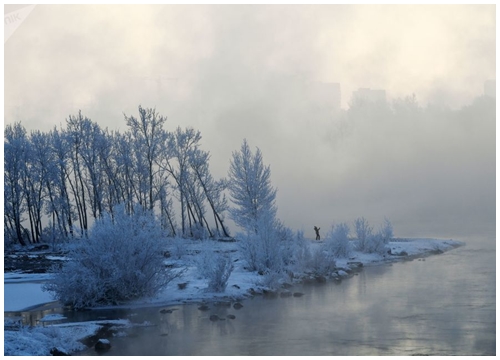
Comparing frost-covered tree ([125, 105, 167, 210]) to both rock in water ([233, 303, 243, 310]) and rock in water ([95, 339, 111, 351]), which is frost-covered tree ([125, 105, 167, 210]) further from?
rock in water ([95, 339, 111, 351])

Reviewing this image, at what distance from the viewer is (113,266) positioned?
12.9 m

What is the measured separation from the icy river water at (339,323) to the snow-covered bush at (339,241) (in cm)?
716

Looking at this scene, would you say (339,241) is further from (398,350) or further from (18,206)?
(18,206)

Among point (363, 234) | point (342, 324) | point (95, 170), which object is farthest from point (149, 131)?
point (342, 324)

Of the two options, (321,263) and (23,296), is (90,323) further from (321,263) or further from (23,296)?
(321,263)

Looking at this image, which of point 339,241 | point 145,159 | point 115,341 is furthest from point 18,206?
point 115,341

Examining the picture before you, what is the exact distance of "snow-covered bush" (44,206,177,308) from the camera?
12.9 metres

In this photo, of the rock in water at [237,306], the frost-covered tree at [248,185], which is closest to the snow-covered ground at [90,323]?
the rock in water at [237,306]

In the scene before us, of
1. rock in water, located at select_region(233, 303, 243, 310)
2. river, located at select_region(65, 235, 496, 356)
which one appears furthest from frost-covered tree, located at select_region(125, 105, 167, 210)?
rock in water, located at select_region(233, 303, 243, 310)

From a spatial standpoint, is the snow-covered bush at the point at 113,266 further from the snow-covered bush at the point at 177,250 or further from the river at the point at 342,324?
the snow-covered bush at the point at 177,250

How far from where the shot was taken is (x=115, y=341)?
9578 millimetres

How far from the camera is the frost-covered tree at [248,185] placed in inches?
1200

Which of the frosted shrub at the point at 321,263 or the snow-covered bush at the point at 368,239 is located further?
the snow-covered bush at the point at 368,239

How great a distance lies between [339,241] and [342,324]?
12.8 meters
